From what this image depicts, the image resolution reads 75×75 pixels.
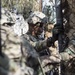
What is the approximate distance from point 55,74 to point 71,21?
1873mm

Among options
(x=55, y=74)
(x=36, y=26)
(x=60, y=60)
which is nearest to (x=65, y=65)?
(x=60, y=60)

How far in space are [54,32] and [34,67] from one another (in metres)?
2.34

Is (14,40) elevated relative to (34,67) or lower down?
elevated

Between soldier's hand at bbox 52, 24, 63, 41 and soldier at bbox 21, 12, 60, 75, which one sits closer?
soldier at bbox 21, 12, 60, 75

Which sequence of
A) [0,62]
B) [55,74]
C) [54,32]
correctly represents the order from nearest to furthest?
[0,62] → [54,32] → [55,74]

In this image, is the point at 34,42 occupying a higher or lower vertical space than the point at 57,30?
lower

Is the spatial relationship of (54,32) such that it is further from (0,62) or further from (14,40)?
(0,62)

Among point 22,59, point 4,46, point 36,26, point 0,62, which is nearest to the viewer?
point 0,62

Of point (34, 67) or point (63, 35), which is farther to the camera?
point (63, 35)

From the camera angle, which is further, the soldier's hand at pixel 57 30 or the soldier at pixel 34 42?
the soldier's hand at pixel 57 30

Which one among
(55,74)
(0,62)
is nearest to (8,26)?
(0,62)

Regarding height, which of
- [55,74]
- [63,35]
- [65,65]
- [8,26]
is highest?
[8,26]

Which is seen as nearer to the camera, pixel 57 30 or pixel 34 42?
pixel 57 30

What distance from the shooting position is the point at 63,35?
16.1 feet
